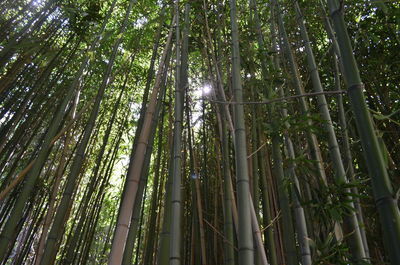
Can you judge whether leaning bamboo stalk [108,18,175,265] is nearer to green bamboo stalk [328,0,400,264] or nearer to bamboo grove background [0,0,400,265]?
bamboo grove background [0,0,400,265]

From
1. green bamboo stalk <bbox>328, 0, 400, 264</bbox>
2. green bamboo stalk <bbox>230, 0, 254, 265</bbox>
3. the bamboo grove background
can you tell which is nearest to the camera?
green bamboo stalk <bbox>328, 0, 400, 264</bbox>

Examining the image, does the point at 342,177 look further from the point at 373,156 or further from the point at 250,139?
the point at 250,139

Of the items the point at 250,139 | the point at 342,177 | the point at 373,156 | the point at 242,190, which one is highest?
the point at 250,139

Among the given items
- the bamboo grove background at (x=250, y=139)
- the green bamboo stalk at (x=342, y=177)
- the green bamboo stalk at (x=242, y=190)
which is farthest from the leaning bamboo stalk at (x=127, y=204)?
the green bamboo stalk at (x=342, y=177)

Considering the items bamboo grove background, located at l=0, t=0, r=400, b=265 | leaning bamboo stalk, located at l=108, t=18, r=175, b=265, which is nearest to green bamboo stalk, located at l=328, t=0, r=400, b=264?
bamboo grove background, located at l=0, t=0, r=400, b=265

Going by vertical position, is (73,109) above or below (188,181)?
A: above

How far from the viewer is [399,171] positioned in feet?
8.38

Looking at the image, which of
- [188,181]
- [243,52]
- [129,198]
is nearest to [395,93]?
[243,52]

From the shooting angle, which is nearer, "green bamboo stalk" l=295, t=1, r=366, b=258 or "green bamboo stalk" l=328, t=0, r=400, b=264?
"green bamboo stalk" l=328, t=0, r=400, b=264

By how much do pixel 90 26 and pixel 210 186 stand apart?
2.22m

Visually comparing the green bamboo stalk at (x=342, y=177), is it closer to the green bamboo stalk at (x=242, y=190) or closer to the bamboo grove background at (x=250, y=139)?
the bamboo grove background at (x=250, y=139)

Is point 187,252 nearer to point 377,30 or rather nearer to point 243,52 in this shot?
point 243,52

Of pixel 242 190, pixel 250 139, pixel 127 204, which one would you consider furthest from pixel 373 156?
pixel 250 139

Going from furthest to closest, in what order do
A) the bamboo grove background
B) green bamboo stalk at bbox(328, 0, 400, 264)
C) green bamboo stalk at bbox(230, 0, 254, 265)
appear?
the bamboo grove background
green bamboo stalk at bbox(230, 0, 254, 265)
green bamboo stalk at bbox(328, 0, 400, 264)
